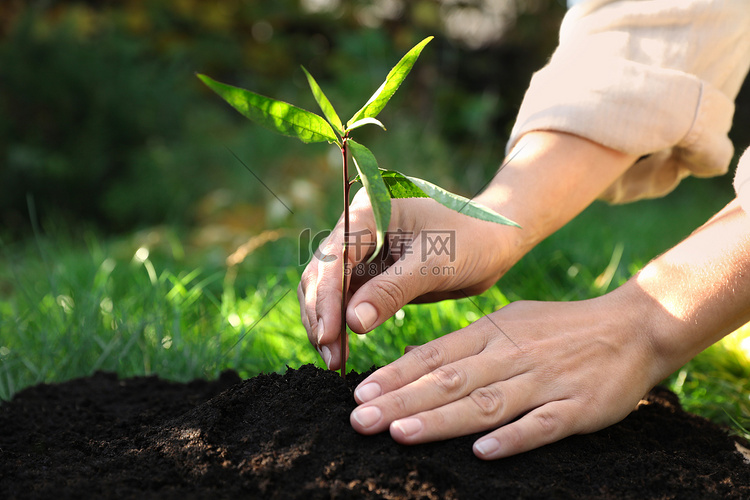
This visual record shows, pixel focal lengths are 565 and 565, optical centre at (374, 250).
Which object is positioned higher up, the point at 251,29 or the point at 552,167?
the point at 552,167

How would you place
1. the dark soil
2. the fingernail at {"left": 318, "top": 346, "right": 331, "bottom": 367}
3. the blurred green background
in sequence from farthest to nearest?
the blurred green background → the fingernail at {"left": 318, "top": 346, "right": 331, "bottom": 367} → the dark soil

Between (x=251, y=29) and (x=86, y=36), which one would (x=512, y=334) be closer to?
(x=86, y=36)

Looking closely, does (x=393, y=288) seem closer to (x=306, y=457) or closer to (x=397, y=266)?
(x=397, y=266)

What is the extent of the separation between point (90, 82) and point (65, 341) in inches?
136

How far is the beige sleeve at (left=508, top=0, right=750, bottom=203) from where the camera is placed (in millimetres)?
1651

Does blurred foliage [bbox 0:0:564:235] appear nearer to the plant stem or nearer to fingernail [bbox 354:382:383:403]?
the plant stem

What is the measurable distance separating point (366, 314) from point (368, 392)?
17 cm

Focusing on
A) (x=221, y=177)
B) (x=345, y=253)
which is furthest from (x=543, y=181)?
(x=221, y=177)

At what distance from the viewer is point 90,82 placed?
4637mm

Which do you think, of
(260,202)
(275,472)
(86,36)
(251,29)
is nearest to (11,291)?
(260,202)

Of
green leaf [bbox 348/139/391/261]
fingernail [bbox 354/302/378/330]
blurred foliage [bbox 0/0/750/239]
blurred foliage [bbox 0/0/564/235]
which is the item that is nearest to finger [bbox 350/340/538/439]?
fingernail [bbox 354/302/378/330]

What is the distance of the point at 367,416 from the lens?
1.11m

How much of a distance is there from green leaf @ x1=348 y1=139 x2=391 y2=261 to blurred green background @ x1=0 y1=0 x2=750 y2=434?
34 centimetres

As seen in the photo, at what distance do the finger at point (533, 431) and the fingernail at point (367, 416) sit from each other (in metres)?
0.20
